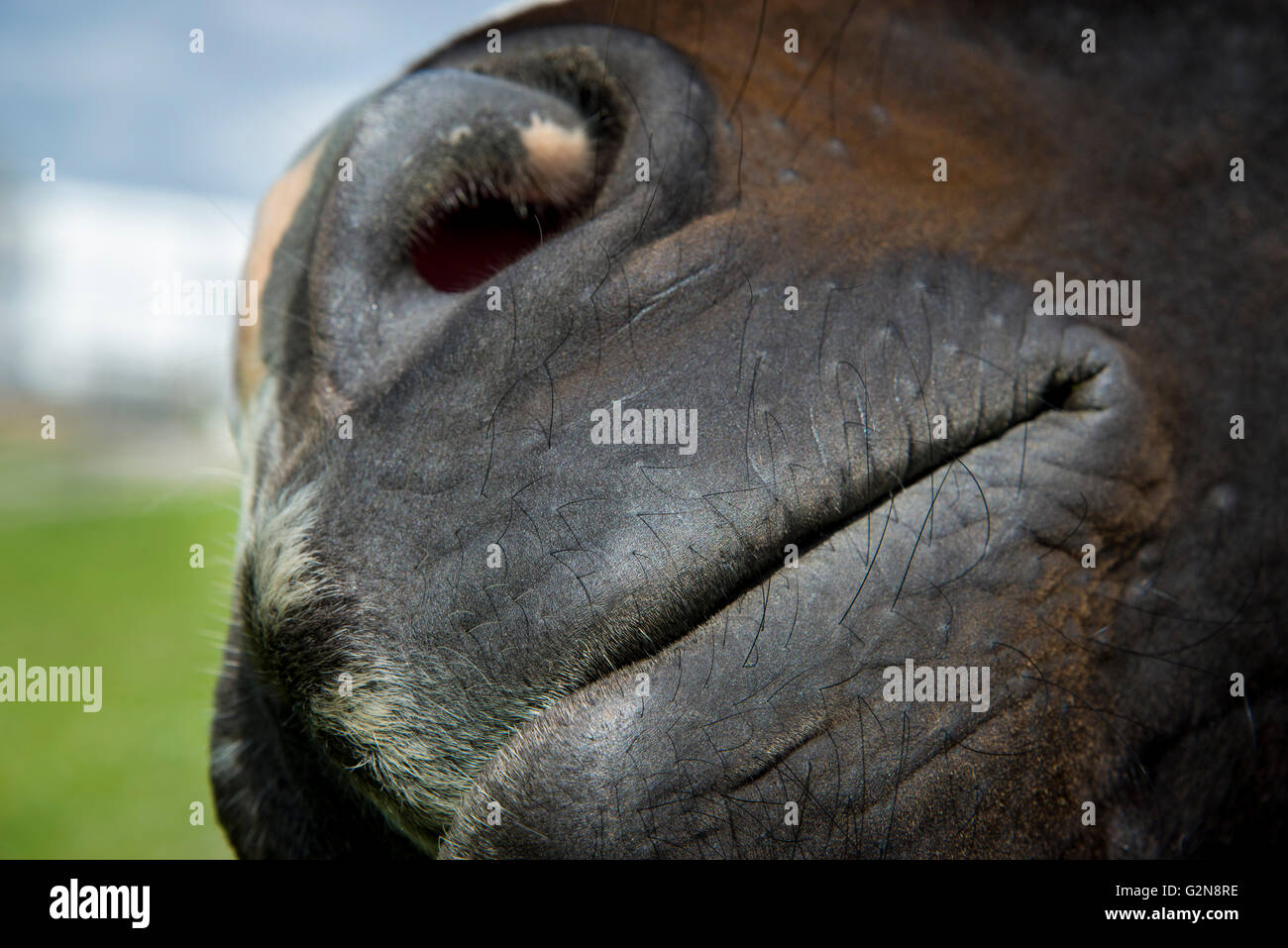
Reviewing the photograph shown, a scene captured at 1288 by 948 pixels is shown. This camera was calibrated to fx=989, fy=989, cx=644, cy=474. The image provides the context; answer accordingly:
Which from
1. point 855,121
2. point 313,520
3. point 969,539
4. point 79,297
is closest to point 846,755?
point 969,539

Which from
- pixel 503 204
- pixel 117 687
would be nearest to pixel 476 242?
pixel 503 204

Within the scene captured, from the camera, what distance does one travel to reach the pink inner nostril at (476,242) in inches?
44.2

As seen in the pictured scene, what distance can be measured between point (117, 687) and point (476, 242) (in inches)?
263

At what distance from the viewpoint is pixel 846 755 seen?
0.92 meters

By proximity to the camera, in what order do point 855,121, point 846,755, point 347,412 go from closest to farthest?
point 846,755 → point 347,412 → point 855,121

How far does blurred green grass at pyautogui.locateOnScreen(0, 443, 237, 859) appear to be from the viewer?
3699 millimetres

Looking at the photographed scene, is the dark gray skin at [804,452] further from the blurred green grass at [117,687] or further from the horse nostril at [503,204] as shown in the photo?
the blurred green grass at [117,687]

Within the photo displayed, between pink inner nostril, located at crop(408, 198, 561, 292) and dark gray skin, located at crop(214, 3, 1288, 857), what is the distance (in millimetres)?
58

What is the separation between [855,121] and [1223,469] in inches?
21.7

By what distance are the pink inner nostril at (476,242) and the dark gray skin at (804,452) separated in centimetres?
6

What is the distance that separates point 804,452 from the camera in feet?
3.05

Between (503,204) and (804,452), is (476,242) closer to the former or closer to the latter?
(503,204)

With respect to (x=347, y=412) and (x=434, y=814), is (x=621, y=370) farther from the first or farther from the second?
(x=434, y=814)

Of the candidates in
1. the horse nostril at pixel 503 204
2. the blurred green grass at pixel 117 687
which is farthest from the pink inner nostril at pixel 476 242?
the blurred green grass at pixel 117 687
